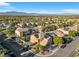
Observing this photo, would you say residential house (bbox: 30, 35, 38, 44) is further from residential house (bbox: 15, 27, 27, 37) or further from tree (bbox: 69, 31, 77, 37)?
tree (bbox: 69, 31, 77, 37)

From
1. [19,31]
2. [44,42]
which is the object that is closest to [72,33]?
[44,42]

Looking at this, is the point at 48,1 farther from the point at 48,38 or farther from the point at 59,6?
the point at 48,38

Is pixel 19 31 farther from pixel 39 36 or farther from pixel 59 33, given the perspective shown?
pixel 59 33

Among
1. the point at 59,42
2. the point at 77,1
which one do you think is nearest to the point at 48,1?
Result: the point at 77,1

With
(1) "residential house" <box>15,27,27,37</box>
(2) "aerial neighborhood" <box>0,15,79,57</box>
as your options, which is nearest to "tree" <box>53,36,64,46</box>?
(2) "aerial neighborhood" <box>0,15,79,57</box>

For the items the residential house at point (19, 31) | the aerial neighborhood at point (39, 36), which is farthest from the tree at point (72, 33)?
the residential house at point (19, 31)

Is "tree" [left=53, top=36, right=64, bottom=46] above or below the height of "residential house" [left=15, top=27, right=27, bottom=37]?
below

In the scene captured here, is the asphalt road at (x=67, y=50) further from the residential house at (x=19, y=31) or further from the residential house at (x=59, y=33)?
the residential house at (x=19, y=31)

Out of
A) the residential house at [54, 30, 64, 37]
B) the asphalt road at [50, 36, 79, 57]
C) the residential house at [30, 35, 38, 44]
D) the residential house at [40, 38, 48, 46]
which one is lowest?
the asphalt road at [50, 36, 79, 57]

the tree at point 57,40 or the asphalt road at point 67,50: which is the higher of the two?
the tree at point 57,40
